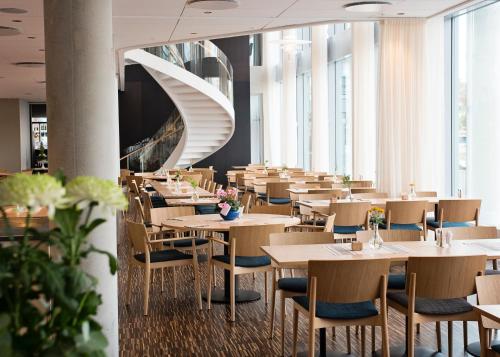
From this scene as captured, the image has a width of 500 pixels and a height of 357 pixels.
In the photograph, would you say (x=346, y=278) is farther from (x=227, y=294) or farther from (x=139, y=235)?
(x=227, y=294)

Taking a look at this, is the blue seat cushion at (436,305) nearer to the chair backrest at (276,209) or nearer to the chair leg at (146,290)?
the chair leg at (146,290)

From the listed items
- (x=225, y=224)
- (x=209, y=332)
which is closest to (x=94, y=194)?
(x=209, y=332)

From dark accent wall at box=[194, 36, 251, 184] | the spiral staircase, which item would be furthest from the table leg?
dark accent wall at box=[194, 36, 251, 184]

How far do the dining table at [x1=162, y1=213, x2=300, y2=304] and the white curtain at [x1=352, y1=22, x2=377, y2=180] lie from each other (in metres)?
6.45

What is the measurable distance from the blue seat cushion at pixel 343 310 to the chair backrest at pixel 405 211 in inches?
133

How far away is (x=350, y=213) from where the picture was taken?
25.0 feet

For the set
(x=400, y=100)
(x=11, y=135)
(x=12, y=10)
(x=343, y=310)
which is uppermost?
(x=12, y=10)

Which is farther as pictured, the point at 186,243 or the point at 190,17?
the point at 190,17

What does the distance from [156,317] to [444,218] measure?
3441 mm

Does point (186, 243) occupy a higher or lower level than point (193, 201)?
lower

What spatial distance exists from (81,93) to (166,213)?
10.2 ft

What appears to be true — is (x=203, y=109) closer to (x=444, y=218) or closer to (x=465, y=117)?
(x=465, y=117)

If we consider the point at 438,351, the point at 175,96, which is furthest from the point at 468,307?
the point at 175,96

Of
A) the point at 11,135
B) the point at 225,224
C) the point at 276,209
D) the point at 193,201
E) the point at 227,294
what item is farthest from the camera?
the point at 11,135
